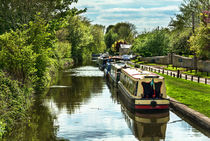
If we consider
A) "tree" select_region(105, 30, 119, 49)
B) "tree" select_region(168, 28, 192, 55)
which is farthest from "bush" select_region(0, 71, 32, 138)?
"tree" select_region(105, 30, 119, 49)

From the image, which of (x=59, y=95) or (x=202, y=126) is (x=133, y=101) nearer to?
(x=202, y=126)

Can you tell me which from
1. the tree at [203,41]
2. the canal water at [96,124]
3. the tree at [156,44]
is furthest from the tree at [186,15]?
the canal water at [96,124]

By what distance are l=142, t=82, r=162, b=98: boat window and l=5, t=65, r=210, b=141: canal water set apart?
152cm

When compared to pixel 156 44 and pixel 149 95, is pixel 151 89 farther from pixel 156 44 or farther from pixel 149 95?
pixel 156 44

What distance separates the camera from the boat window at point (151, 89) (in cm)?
2542

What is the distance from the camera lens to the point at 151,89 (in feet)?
83.7

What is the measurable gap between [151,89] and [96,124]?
5281 mm

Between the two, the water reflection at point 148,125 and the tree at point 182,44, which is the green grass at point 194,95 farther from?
the tree at point 182,44

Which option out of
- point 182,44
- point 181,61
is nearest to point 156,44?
point 182,44

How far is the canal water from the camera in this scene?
19844mm

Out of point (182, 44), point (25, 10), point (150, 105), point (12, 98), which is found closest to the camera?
point (12, 98)

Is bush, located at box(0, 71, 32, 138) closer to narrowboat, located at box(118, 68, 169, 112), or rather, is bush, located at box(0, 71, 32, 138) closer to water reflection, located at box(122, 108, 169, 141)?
water reflection, located at box(122, 108, 169, 141)

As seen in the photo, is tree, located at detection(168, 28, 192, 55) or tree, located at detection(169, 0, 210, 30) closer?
tree, located at detection(168, 28, 192, 55)

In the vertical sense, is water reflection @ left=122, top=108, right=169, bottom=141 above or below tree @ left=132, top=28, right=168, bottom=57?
below
